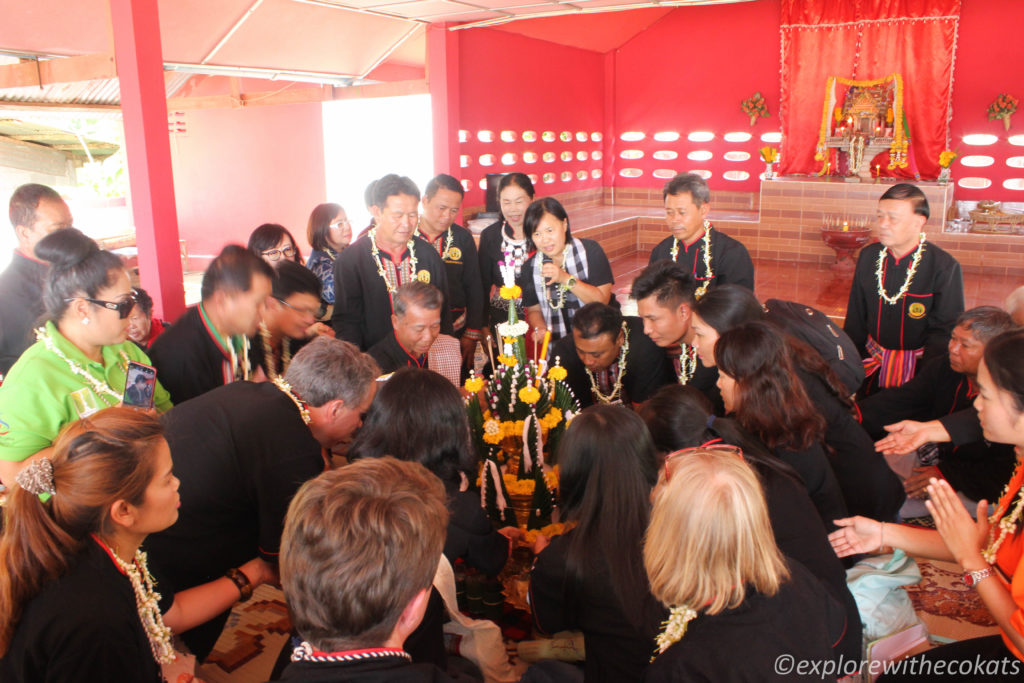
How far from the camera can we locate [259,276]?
2.40 m

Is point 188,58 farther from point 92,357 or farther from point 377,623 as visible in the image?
point 377,623

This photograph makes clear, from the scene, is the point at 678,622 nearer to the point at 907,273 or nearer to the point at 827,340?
the point at 827,340

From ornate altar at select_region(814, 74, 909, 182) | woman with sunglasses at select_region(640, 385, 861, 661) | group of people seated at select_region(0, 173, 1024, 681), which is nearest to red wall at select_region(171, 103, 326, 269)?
group of people seated at select_region(0, 173, 1024, 681)

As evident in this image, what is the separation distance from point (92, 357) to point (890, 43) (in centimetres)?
1018

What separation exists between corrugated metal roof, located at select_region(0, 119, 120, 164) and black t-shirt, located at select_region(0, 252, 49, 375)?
531 centimetres

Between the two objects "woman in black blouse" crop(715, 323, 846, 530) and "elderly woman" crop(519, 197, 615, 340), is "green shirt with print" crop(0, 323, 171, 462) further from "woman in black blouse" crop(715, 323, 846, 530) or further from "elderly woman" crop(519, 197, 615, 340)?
"elderly woman" crop(519, 197, 615, 340)

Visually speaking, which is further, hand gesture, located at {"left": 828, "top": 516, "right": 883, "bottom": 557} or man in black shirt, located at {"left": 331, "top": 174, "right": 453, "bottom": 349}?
man in black shirt, located at {"left": 331, "top": 174, "right": 453, "bottom": 349}

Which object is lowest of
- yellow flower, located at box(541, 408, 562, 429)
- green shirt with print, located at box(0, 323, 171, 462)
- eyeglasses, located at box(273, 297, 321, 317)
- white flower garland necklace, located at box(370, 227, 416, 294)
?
yellow flower, located at box(541, 408, 562, 429)

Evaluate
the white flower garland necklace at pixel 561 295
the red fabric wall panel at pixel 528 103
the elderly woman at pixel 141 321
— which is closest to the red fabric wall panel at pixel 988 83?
the red fabric wall panel at pixel 528 103

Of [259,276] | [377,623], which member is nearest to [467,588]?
[259,276]

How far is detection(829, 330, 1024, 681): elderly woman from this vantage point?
5.74ft

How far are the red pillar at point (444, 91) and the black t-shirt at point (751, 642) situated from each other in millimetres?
6119

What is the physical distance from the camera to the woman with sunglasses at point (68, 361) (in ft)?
6.97

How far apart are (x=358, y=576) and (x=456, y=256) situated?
324 cm
